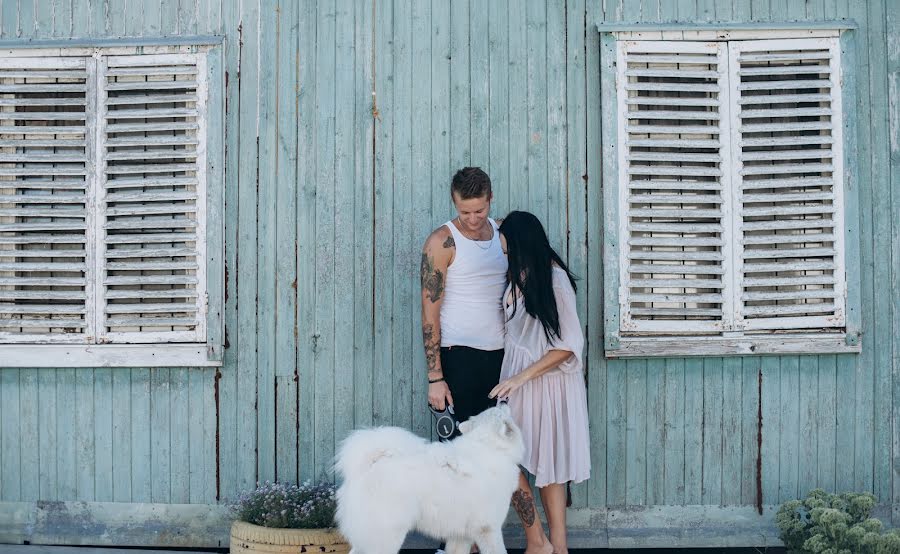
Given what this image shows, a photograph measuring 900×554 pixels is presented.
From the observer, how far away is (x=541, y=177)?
607 cm

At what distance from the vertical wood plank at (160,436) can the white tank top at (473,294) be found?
1.93 m

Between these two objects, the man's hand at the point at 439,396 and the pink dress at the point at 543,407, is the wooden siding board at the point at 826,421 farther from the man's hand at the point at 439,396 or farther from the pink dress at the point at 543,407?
the man's hand at the point at 439,396

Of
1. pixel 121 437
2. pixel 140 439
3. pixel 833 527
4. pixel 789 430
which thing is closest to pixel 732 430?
pixel 789 430

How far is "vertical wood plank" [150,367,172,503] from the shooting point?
6129 mm

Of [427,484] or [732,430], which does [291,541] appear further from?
[732,430]

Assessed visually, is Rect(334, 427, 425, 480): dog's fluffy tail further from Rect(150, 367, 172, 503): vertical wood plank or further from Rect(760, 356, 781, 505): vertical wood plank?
Rect(760, 356, 781, 505): vertical wood plank

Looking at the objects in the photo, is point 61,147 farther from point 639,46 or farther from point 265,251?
point 639,46

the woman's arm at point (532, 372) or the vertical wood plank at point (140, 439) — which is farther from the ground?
the woman's arm at point (532, 372)

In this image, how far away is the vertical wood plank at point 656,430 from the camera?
19.9ft

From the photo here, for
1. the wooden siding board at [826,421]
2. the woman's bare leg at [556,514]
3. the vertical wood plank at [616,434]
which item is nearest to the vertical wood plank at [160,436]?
the woman's bare leg at [556,514]

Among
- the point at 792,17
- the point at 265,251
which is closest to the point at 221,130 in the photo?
the point at 265,251

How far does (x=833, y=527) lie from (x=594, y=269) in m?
1.99

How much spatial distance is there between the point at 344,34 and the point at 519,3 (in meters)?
1.11

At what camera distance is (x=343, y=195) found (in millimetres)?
6094
